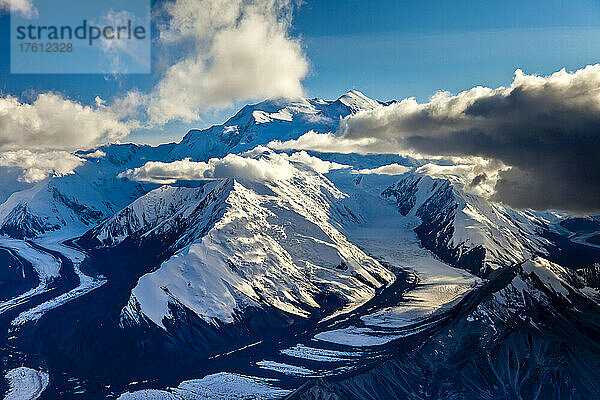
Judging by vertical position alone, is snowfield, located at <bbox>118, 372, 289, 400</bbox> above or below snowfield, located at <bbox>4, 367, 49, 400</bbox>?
below

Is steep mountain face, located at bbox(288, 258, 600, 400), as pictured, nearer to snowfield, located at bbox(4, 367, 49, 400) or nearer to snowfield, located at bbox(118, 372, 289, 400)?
snowfield, located at bbox(118, 372, 289, 400)

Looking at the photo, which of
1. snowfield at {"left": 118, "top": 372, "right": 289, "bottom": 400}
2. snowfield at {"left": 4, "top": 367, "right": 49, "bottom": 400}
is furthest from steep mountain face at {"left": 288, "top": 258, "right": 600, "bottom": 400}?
snowfield at {"left": 4, "top": 367, "right": 49, "bottom": 400}

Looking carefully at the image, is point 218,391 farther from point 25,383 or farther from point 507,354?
point 507,354

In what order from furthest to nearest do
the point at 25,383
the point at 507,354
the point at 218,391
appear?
the point at 25,383 → the point at 218,391 → the point at 507,354

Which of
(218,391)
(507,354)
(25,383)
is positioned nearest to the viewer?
(507,354)

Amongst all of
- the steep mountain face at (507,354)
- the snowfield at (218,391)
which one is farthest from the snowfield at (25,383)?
the steep mountain face at (507,354)

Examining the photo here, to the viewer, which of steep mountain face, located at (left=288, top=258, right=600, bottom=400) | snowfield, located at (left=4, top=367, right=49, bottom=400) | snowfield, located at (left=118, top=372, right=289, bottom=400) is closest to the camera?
steep mountain face, located at (left=288, top=258, right=600, bottom=400)

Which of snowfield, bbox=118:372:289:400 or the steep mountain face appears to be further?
snowfield, bbox=118:372:289:400

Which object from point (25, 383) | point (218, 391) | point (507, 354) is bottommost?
point (218, 391)

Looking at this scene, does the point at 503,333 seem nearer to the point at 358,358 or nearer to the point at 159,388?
the point at 358,358

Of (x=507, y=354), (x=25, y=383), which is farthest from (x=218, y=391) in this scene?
(x=507, y=354)

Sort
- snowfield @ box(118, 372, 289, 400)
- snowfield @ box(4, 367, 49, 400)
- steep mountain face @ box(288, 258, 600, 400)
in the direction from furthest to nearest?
snowfield @ box(4, 367, 49, 400) < snowfield @ box(118, 372, 289, 400) < steep mountain face @ box(288, 258, 600, 400)

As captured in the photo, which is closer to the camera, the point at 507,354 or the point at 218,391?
the point at 507,354
